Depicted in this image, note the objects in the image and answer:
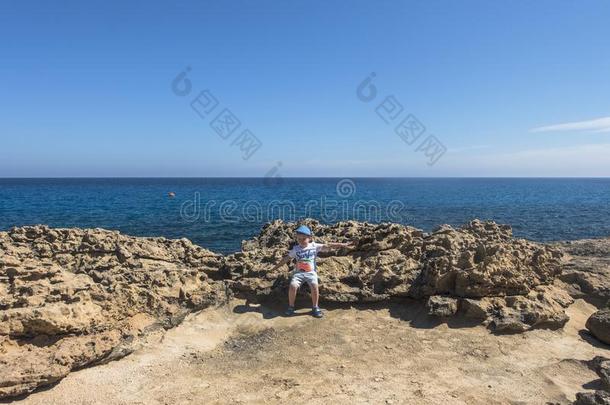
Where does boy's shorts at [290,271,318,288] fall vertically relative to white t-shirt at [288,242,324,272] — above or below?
below

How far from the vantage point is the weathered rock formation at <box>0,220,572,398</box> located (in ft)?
20.6

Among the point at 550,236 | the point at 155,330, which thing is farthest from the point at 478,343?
the point at 550,236

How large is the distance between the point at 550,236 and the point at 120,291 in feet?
92.1

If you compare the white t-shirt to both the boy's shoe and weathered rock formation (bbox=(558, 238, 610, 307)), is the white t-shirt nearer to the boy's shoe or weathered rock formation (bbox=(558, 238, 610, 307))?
the boy's shoe

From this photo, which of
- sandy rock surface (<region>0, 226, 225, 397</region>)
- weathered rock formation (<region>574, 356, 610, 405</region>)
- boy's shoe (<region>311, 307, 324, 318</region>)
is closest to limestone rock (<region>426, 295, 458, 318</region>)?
boy's shoe (<region>311, 307, 324, 318</region>)

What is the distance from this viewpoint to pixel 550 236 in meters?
27.4

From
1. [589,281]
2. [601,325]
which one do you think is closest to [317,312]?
[601,325]

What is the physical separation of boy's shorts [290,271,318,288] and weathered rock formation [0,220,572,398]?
1.32ft

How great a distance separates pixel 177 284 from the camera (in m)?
8.53

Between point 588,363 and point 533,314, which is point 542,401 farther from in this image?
point 533,314

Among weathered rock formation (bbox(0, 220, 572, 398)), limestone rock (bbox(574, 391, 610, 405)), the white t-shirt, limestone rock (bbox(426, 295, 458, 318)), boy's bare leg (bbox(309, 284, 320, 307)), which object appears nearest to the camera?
limestone rock (bbox(574, 391, 610, 405))

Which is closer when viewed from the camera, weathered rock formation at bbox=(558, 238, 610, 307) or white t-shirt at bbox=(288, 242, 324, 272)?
white t-shirt at bbox=(288, 242, 324, 272)

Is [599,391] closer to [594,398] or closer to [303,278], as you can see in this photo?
[594,398]

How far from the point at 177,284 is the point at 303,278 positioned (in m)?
2.64
